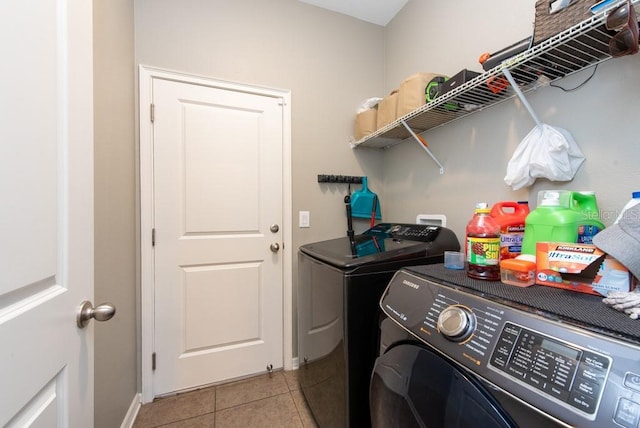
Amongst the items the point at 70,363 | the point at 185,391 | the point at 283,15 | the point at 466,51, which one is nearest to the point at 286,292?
the point at 185,391

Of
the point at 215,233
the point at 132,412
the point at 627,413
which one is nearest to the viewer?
the point at 627,413

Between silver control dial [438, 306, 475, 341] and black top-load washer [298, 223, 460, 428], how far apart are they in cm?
39

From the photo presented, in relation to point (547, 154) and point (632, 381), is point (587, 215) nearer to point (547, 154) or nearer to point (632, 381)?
point (547, 154)

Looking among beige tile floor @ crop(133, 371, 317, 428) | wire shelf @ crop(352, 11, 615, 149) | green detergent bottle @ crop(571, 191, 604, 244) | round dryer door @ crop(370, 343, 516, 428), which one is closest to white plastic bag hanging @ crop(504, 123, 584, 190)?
green detergent bottle @ crop(571, 191, 604, 244)

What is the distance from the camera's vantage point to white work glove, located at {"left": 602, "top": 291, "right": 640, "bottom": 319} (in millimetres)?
519

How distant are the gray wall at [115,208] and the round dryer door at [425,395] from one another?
117 centimetres

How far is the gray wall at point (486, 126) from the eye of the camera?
899mm

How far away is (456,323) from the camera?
600mm

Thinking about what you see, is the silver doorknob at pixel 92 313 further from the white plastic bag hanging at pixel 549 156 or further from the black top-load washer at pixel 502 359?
the white plastic bag hanging at pixel 549 156

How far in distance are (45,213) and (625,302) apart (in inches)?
48.7

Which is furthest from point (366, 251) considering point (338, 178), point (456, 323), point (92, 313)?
point (92, 313)

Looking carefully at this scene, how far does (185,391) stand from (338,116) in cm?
227

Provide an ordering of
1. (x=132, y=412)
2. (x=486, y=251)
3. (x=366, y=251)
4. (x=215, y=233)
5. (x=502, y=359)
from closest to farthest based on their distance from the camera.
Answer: (x=502, y=359), (x=486, y=251), (x=366, y=251), (x=132, y=412), (x=215, y=233)

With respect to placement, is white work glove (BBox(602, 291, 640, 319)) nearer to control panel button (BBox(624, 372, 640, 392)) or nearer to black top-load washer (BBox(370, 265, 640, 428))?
black top-load washer (BBox(370, 265, 640, 428))
